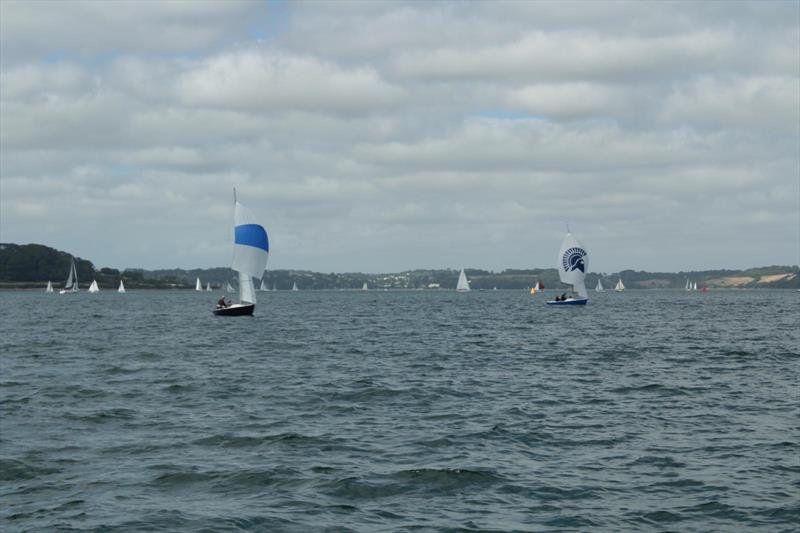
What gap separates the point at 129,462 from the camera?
1964cm

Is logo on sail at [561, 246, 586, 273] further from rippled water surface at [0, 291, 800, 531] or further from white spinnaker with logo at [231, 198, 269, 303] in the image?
rippled water surface at [0, 291, 800, 531]

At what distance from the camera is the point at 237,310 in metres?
90.2

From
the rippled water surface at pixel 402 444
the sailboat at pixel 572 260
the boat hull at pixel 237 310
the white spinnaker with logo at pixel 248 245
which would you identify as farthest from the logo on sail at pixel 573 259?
the rippled water surface at pixel 402 444

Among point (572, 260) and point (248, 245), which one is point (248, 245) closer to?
point (248, 245)

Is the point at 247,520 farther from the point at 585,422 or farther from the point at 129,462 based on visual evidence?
the point at 585,422

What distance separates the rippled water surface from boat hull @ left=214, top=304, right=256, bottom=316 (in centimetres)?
4350

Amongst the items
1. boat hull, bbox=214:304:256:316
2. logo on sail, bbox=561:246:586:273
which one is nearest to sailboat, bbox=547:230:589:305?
logo on sail, bbox=561:246:586:273


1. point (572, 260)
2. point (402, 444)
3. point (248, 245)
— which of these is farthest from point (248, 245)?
point (402, 444)

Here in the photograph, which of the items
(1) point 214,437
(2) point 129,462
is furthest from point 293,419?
(2) point 129,462

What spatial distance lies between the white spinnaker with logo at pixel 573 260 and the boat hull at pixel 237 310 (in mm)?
49133

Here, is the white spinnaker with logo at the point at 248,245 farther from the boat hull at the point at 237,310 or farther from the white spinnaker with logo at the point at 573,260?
the white spinnaker with logo at the point at 573,260

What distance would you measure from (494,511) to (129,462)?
8908mm

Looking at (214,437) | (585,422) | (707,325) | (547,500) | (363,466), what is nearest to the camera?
(547,500)

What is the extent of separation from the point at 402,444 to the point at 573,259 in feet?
332
